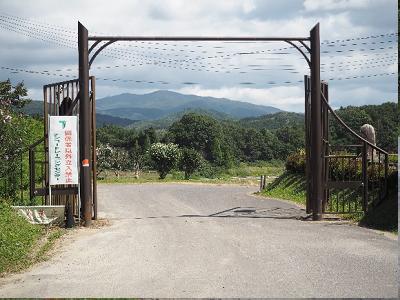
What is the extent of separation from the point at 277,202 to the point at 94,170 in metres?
7.67

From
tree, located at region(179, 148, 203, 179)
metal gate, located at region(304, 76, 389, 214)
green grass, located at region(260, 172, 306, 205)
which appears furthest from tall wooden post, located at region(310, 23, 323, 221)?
tree, located at region(179, 148, 203, 179)

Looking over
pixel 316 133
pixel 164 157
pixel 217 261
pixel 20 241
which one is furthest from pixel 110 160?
pixel 217 261

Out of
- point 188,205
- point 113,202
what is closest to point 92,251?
point 188,205

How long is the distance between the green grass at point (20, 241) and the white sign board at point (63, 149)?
1271 millimetres

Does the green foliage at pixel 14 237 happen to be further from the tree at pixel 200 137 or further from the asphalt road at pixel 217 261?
the tree at pixel 200 137

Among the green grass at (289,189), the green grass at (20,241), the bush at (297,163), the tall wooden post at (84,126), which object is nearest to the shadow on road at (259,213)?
the tall wooden post at (84,126)

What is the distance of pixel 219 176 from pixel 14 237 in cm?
4134

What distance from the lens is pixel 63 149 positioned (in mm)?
13250

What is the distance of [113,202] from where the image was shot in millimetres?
19750

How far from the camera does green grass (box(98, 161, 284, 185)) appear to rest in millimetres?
37188

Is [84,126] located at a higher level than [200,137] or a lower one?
lower

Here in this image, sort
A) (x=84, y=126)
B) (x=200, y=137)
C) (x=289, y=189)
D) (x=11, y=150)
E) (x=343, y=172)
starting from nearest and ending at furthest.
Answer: (x=84, y=126), (x=343, y=172), (x=11, y=150), (x=289, y=189), (x=200, y=137)

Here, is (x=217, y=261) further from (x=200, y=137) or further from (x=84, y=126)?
(x=200, y=137)

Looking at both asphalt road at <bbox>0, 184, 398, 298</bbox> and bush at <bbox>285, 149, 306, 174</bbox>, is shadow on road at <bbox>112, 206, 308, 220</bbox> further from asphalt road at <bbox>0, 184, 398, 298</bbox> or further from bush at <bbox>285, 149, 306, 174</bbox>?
bush at <bbox>285, 149, 306, 174</bbox>
